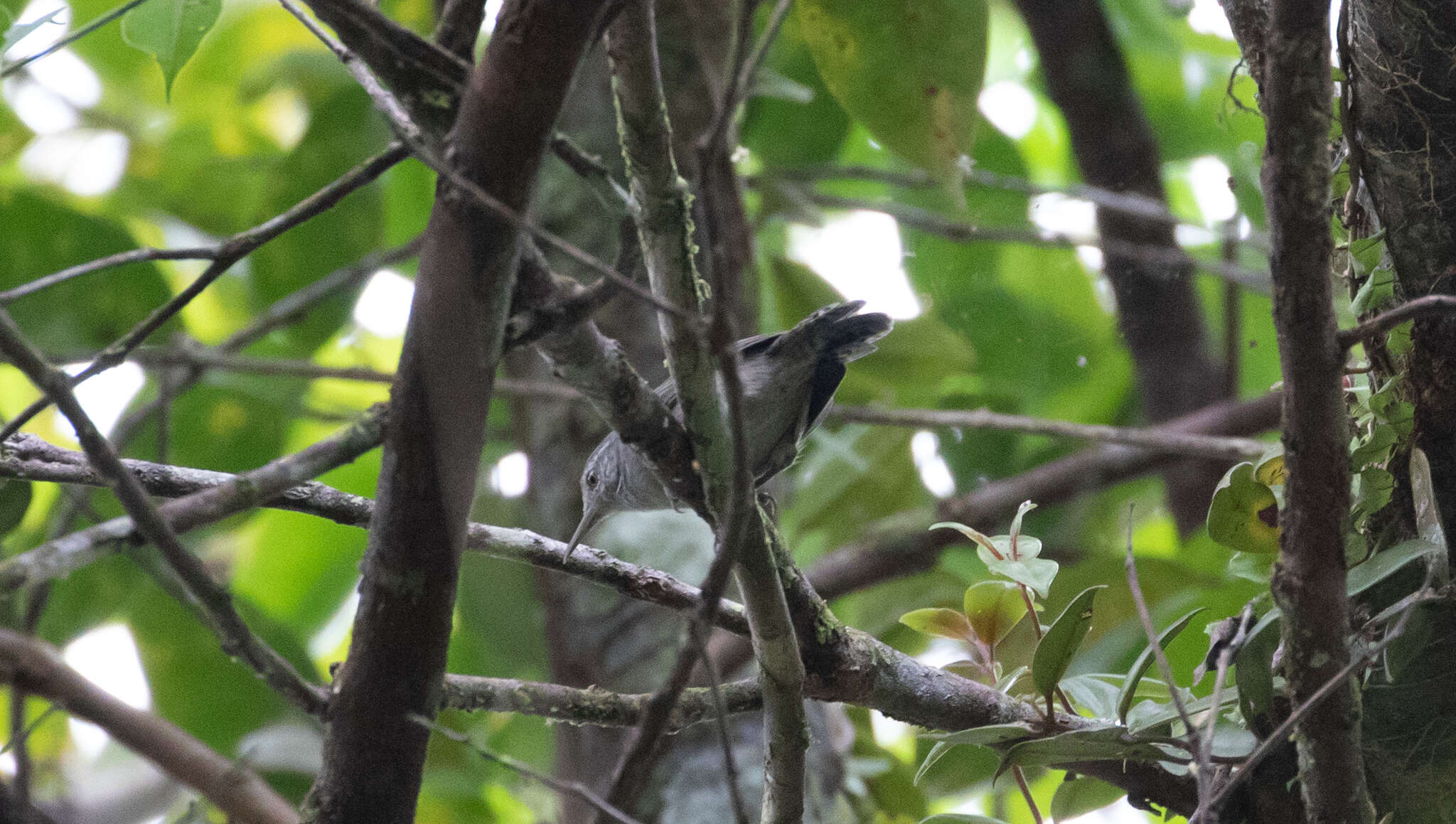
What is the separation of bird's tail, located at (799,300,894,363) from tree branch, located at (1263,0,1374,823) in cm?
75

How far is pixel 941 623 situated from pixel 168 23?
114 centimetres

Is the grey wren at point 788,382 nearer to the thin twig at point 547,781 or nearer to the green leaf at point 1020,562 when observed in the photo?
the green leaf at point 1020,562

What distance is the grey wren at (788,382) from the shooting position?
1.64 meters

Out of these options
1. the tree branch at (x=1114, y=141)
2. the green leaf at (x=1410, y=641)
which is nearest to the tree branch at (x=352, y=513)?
the green leaf at (x=1410, y=641)

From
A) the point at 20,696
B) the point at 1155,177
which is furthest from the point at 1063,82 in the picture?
the point at 20,696

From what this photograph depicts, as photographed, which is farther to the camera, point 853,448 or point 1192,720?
point 853,448

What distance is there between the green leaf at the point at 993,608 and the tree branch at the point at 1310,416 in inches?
14.1

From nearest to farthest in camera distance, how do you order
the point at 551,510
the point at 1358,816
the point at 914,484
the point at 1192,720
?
the point at 1358,816 → the point at 1192,720 → the point at 551,510 → the point at 914,484

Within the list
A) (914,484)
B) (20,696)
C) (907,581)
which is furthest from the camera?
(914,484)

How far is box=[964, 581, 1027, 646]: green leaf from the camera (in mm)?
1336

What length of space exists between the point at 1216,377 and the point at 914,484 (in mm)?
1251

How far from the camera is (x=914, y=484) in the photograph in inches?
107

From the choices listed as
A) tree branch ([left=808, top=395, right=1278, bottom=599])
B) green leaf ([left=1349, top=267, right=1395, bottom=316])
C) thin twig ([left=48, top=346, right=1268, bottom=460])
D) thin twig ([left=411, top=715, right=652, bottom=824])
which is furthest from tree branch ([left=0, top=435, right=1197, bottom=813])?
tree branch ([left=808, top=395, right=1278, bottom=599])

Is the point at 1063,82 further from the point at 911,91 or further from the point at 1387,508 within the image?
the point at 1387,508
